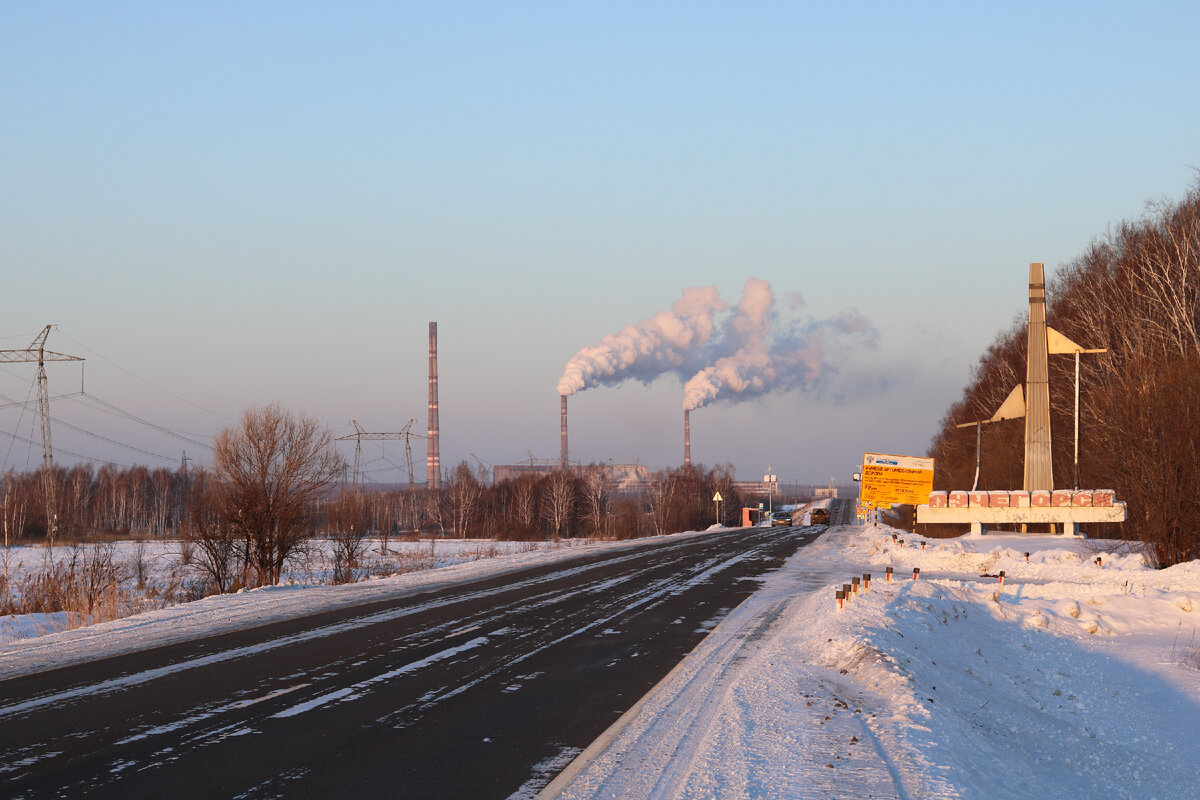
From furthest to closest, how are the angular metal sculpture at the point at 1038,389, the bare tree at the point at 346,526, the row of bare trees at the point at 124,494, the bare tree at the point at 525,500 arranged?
the row of bare trees at the point at 124,494 < the bare tree at the point at 525,500 < the bare tree at the point at 346,526 < the angular metal sculpture at the point at 1038,389

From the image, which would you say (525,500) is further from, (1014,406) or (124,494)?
(1014,406)

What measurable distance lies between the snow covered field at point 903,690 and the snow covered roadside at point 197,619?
7cm

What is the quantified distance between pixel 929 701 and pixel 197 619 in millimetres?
12326

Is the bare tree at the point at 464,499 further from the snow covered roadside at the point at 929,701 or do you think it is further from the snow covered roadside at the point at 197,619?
the snow covered roadside at the point at 929,701

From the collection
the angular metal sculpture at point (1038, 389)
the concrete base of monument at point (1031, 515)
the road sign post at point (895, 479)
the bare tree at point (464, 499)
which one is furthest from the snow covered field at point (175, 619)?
the bare tree at point (464, 499)

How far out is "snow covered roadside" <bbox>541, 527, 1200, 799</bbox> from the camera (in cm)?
740

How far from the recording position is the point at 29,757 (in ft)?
A: 23.9

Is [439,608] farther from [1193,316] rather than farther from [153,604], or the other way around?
[1193,316]

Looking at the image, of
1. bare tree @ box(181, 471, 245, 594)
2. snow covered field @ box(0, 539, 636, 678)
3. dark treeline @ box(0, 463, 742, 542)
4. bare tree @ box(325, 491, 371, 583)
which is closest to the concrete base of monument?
snow covered field @ box(0, 539, 636, 678)

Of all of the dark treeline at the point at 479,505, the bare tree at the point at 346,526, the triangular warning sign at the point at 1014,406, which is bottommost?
the dark treeline at the point at 479,505

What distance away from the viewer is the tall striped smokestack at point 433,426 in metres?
111

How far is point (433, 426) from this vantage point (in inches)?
4387

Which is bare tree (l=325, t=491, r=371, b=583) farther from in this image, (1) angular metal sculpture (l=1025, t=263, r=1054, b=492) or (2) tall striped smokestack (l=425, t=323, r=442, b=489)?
(2) tall striped smokestack (l=425, t=323, r=442, b=489)

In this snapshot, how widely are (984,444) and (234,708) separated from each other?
68279 mm
